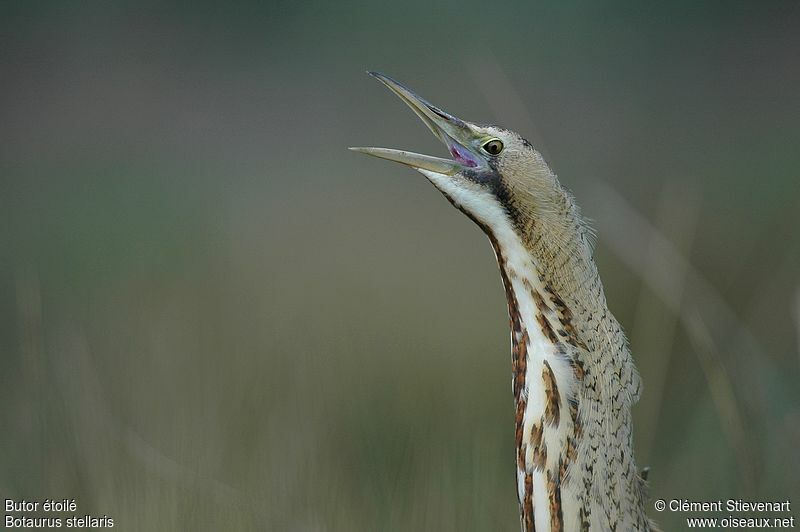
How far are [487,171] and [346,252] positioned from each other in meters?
2.43

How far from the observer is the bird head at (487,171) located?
1378 mm

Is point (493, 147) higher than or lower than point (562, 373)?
higher

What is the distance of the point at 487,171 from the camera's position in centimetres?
142

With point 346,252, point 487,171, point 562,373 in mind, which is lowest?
point 562,373

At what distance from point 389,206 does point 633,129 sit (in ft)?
4.58

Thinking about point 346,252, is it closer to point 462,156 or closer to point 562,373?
point 462,156

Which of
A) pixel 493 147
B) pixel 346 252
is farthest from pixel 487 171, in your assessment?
pixel 346 252

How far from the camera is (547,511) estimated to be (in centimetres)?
137

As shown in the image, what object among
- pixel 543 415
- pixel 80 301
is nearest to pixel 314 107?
pixel 80 301

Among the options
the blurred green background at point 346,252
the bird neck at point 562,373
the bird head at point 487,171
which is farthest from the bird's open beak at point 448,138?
the blurred green background at point 346,252

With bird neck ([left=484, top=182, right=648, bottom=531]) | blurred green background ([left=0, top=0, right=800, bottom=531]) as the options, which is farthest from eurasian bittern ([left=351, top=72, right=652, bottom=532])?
blurred green background ([left=0, top=0, right=800, bottom=531])

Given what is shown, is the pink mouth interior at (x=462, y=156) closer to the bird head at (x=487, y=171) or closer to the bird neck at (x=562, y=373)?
the bird head at (x=487, y=171)

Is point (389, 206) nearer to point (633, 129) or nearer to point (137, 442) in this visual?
point (633, 129)

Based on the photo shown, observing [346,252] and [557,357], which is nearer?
[557,357]
